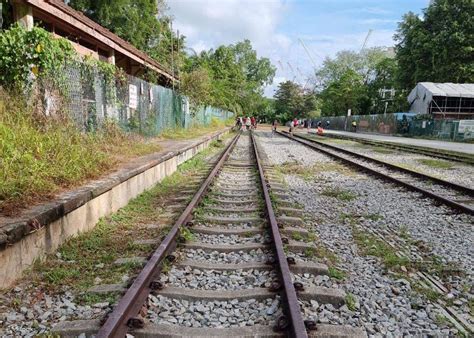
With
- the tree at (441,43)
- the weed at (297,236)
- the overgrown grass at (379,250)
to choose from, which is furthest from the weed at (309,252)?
the tree at (441,43)

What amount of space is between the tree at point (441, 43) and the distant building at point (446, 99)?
3287 millimetres

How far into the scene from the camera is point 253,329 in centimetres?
283

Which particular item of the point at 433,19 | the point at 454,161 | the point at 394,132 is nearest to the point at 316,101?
the point at 433,19

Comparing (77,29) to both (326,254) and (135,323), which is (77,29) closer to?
(326,254)

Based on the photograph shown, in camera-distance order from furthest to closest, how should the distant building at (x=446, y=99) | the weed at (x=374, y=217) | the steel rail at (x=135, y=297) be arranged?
the distant building at (x=446, y=99), the weed at (x=374, y=217), the steel rail at (x=135, y=297)

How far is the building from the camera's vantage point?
9.64 m

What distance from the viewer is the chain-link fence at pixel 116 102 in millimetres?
8188

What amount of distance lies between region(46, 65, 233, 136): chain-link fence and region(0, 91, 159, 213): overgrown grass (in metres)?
0.96

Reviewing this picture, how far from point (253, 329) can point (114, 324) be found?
0.95 metres

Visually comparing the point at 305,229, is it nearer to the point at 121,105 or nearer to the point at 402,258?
the point at 402,258

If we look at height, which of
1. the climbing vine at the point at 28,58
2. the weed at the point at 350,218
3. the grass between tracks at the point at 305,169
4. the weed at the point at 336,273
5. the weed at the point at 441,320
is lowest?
the grass between tracks at the point at 305,169

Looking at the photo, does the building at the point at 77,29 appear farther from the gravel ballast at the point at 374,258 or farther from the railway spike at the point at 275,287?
the railway spike at the point at 275,287

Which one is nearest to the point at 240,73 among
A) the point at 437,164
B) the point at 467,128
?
the point at 467,128

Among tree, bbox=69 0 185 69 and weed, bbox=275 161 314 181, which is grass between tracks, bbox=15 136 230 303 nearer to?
weed, bbox=275 161 314 181
